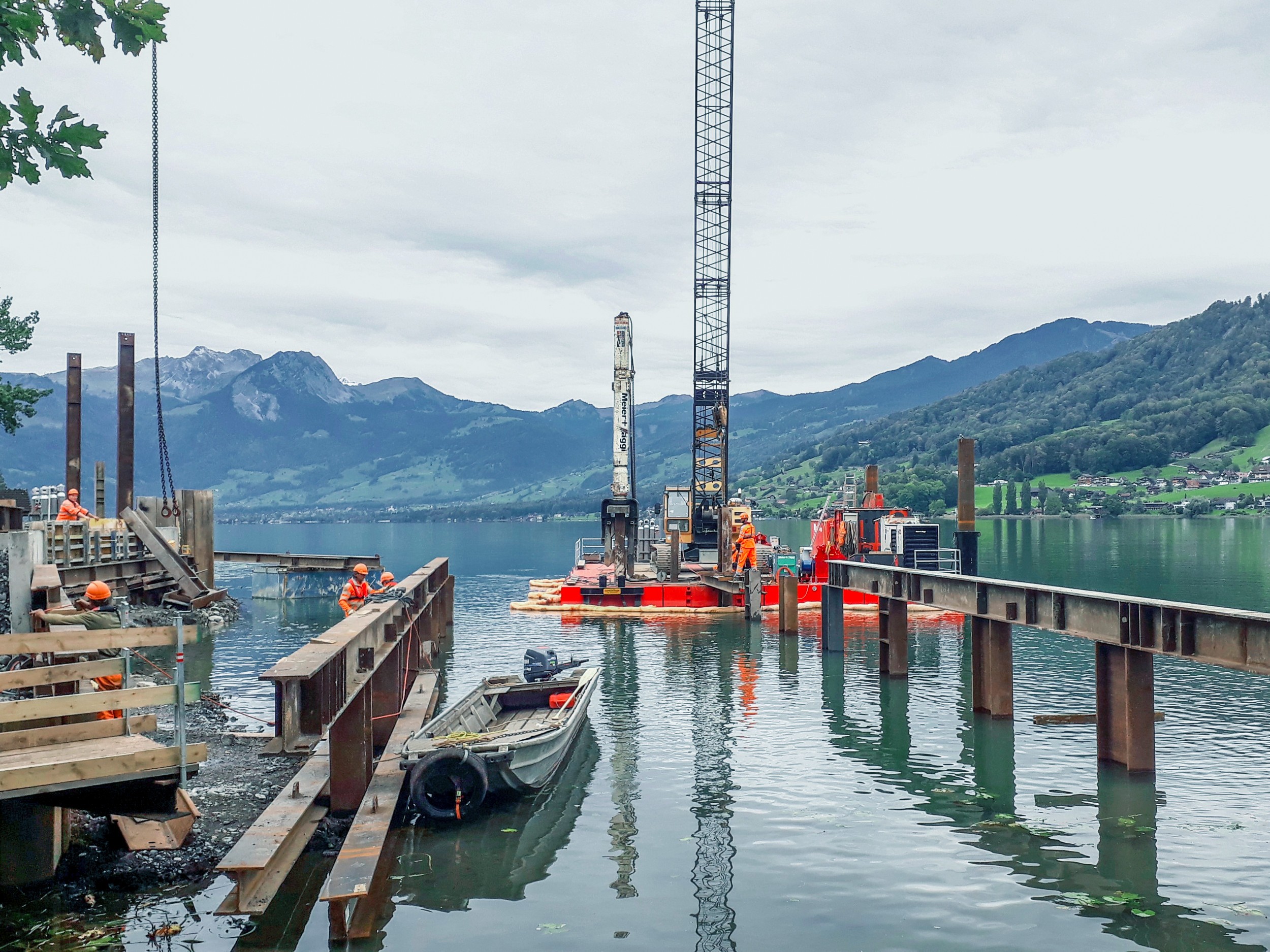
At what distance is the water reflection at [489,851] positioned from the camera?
13.3 m

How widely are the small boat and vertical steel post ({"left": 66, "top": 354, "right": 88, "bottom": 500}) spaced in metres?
33.3

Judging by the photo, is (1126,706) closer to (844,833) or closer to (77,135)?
(844,833)

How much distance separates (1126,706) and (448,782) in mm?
11382

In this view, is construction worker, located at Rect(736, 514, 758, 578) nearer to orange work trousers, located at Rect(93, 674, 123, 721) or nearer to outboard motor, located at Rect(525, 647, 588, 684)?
outboard motor, located at Rect(525, 647, 588, 684)

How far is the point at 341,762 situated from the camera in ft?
47.8

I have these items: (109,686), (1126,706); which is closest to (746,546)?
(1126,706)

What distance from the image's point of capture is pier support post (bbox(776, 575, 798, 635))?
39344 millimetres

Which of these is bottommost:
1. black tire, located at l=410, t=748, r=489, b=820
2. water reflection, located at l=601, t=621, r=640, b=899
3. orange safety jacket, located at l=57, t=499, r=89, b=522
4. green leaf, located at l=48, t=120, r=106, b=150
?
water reflection, located at l=601, t=621, r=640, b=899

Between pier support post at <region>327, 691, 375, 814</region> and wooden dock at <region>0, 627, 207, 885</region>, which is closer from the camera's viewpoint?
wooden dock at <region>0, 627, 207, 885</region>

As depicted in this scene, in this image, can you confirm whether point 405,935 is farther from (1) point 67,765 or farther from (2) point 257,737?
(2) point 257,737

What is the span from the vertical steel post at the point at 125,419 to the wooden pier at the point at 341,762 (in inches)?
1273

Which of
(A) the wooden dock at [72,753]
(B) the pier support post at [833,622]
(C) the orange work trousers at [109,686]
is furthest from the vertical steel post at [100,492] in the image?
(A) the wooden dock at [72,753]

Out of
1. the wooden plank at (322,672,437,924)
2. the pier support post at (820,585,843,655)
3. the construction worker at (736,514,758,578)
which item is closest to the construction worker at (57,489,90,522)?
the wooden plank at (322,672,437,924)

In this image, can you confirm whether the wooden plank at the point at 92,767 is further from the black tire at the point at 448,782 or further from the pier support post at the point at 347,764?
the black tire at the point at 448,782
